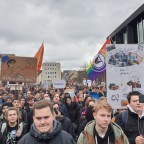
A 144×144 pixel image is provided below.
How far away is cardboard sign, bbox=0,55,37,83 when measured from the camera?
6.55 metres

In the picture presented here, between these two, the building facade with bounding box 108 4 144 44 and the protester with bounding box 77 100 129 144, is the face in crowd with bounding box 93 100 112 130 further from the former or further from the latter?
the building facade with bounding box 108 4 144 44

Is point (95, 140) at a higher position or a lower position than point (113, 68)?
lower

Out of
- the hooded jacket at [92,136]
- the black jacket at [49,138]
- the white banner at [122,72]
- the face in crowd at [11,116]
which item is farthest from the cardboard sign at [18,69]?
the black jacket at [49,138]

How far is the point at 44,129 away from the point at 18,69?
4083mm

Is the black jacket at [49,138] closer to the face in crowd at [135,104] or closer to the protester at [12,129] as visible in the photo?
the face in crowd at [135,104]

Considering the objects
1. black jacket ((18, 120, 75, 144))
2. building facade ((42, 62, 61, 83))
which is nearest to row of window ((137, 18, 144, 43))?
black jacket ((18, 120, 75, 144))

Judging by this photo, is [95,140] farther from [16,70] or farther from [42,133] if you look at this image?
[16,70]

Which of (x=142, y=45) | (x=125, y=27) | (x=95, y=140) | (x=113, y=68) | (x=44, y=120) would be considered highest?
(x=125, y=27)

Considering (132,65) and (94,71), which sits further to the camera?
(94,71)

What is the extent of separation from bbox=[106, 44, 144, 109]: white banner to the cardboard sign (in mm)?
2011

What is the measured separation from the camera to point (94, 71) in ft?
30.6

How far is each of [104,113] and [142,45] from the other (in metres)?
3.11

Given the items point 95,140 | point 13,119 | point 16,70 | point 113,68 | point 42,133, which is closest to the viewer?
point 42,133

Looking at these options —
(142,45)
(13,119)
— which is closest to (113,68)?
(142,45)
